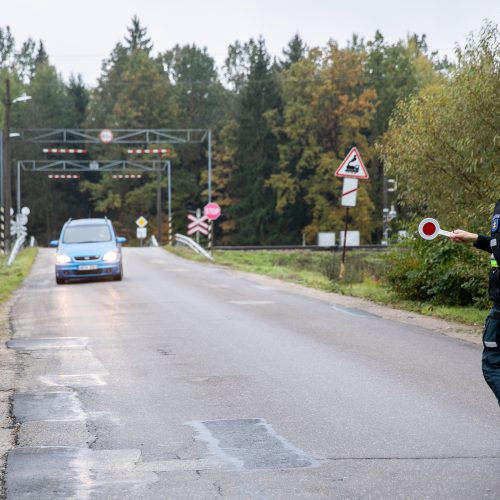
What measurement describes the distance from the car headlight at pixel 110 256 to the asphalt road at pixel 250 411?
10688 millimetres

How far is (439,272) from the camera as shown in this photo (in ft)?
58.0

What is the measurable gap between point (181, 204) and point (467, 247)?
76757 mm

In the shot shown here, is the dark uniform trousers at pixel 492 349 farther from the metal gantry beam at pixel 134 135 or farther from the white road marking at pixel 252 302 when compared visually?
the metal gantry beam at pixel 134 135

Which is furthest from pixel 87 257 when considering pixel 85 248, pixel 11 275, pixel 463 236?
pixel 463 236

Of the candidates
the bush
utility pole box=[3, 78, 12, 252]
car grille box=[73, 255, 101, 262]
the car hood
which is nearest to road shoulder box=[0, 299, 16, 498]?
the bush

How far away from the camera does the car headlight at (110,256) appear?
2627 cm

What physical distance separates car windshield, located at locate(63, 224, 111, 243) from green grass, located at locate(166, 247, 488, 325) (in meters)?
5.23

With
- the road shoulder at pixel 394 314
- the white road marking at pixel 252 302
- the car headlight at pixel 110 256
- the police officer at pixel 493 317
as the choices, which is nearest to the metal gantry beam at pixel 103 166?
the car headlight at pixel 110 256

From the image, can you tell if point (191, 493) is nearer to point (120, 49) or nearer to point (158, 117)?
point (158, 117)

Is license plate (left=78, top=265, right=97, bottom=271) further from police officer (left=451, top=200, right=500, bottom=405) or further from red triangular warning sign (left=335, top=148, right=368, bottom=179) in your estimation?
police officer (left=451, top=200, right=500, bottom=405)

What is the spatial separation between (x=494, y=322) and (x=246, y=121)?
75.1 metres

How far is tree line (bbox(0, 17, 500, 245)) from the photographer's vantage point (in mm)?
76500

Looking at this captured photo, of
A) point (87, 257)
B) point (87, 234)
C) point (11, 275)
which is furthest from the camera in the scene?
point (11, 275)

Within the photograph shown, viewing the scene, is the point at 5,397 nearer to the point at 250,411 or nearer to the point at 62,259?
the point at 250,411
